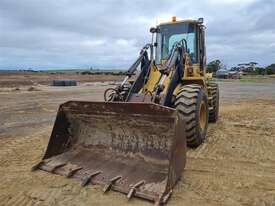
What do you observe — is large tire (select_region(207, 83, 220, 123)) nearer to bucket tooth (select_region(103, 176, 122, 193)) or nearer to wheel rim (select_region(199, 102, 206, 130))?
wheel rim (select_region(199, 102, 206, 130))

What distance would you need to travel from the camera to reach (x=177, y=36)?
27.7ft

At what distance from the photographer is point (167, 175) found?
15.2ft

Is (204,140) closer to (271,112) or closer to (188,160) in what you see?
(188,160)

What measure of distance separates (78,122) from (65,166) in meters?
0.85

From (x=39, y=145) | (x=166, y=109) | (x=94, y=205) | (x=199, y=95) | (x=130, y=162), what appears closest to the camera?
(x=94, y=205)

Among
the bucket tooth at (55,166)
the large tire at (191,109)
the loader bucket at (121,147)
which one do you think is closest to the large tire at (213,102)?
the large tire at (191,109)

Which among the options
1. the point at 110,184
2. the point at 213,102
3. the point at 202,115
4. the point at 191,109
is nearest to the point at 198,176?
the point at 110,184

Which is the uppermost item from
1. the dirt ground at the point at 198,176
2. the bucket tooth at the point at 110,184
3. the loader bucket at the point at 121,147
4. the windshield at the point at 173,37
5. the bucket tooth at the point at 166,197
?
the windshield at the point at 173,37

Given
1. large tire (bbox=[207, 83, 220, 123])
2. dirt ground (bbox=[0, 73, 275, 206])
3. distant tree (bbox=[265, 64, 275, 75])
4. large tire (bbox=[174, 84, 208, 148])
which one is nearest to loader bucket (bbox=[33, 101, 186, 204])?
dirt ground (bbox=[0, 73, 275, 206])

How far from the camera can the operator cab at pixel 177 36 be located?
843cm

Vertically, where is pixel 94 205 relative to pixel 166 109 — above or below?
below

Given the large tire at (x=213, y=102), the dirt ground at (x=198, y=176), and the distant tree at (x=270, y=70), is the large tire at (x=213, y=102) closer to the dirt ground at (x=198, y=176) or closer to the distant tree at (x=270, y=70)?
the dirt ground at (x=198, y=176)

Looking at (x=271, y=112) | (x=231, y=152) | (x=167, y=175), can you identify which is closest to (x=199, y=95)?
(x=231, y=152)

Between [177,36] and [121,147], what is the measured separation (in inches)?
142
